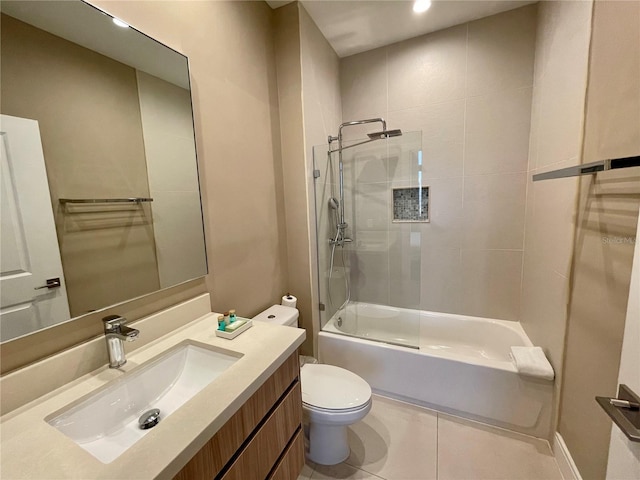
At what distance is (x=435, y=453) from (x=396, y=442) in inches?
8.5

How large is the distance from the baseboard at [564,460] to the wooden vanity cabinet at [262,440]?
4.36ft

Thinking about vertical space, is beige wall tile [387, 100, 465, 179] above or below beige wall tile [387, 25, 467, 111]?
below

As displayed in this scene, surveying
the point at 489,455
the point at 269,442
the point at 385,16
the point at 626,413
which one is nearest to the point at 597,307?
the point at 626,413

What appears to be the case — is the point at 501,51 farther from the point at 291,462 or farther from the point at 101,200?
the point at 291,462

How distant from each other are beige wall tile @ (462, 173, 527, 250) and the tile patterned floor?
136 cm

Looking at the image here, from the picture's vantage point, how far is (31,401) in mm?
787

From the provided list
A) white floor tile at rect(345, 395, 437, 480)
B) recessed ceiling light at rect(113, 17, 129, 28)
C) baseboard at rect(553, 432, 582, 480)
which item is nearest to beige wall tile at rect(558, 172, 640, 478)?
baseboard at rect(553, 432, 582, 480)

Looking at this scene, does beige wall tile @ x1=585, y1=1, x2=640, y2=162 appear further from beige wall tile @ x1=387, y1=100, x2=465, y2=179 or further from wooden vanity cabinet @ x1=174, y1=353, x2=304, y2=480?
wooden vanity cabinet @ x1=174, y1=353, x2=304, y2=480

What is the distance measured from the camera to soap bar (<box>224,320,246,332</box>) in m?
1.15

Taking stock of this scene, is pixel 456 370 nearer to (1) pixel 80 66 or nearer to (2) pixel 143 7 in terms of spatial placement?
(1) pixel 80 66

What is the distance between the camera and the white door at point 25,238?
0.77 metres

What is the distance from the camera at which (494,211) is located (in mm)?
2166

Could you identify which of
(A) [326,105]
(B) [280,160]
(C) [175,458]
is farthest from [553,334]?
(A) [326,105]

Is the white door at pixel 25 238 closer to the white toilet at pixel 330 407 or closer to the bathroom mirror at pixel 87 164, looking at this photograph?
the bathroom mirror at pixel 87 164
